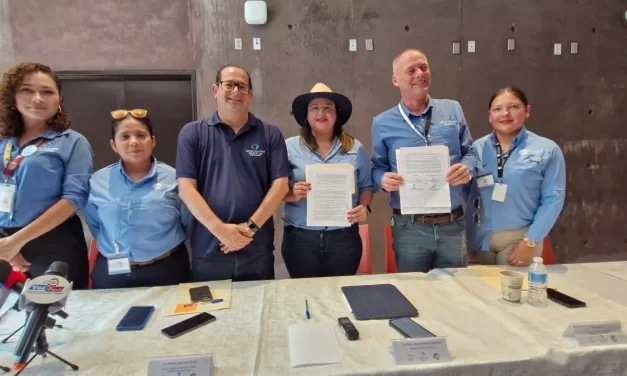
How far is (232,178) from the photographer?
6.16ft

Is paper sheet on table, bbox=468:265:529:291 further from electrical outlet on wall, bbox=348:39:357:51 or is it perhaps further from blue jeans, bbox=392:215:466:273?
electrical outlet on wall, bbox=348:39:357:51

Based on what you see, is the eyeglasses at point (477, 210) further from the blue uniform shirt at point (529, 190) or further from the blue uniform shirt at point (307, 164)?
the blue uniform shirt at point (307, 164)

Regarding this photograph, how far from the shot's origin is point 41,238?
6.03 ft

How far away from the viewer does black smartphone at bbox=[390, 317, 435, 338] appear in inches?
46.9

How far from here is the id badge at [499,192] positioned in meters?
2.08

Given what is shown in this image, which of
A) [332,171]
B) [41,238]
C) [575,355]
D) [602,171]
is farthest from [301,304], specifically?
[602,171]

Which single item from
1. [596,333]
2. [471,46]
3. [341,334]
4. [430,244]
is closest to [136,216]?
[341,334]

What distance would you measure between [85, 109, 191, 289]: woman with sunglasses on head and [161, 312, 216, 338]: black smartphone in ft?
1.88

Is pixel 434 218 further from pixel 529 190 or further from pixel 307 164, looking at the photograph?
pixel 307 164

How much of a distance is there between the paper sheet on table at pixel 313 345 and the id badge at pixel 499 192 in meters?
1.43

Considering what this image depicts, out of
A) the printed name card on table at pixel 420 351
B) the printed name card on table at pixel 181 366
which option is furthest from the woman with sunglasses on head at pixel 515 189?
the printed name card on table at pixel 181 366

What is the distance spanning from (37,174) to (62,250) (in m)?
0.44

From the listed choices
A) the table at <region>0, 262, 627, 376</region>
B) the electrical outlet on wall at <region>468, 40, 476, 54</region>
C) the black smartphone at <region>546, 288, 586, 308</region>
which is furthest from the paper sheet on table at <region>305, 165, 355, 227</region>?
the electrical outlet on wall at <region>468, 40, 476, 54</region>

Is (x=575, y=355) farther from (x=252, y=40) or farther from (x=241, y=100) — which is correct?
(x=252, y=40)
